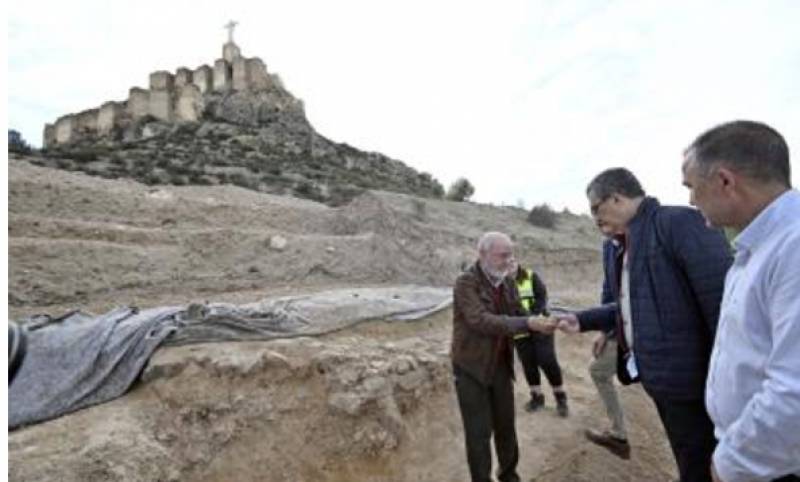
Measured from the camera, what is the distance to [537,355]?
7.67 meters

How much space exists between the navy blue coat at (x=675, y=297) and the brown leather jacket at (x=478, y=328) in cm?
146

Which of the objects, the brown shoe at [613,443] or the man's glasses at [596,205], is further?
the brown shoe at [613,443]

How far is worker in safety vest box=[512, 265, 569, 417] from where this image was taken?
24.6 ft

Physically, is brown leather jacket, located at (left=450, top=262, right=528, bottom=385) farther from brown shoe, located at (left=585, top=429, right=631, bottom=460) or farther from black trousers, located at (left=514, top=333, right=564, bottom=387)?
black trousers, located at (left=514, top=333, right=564, bottom=387)

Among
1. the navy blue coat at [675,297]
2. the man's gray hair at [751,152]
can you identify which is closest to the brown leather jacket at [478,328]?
the navy blue coat at [675,297]

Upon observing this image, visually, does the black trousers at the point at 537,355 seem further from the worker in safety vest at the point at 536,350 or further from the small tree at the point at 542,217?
the small tree at the point at 542,217

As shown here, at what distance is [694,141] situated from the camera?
2633 millimetres

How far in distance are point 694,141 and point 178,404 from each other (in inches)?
220

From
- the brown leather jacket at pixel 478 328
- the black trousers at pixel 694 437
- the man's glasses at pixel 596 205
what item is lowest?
the black trousers at pixel 694 437

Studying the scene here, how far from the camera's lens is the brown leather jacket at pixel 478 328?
16.4 feet

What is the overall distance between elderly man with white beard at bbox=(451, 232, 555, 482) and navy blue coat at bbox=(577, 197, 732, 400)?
152cm

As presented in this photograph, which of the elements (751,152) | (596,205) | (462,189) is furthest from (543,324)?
(462,189)

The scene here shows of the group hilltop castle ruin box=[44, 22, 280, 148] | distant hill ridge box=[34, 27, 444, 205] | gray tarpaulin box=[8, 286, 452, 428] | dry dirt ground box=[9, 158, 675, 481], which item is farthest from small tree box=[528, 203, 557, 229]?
hilltop castle ruin box=[44, 22, 280, 148]

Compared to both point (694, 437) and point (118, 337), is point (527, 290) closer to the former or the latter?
point (118, 337)
